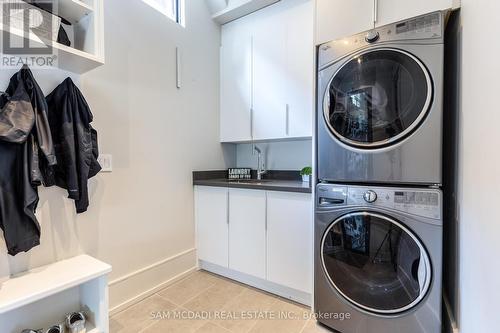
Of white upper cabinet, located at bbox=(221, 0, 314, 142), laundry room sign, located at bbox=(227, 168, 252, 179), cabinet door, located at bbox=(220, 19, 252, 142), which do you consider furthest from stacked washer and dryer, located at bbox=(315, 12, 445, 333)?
laundry room sign, located at bbox=(227, 168, 252, 179)

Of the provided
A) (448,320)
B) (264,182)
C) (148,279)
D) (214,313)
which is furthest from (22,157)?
(448,320)

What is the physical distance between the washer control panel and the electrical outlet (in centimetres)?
156

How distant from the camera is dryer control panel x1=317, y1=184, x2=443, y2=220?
1.14m

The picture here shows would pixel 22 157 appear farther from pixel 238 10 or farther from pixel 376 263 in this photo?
pixel 238 10

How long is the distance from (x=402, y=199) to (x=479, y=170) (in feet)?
1.17

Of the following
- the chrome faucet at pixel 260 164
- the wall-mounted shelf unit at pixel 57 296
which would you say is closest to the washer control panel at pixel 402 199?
→ the chrome faucet at pixel 260 164

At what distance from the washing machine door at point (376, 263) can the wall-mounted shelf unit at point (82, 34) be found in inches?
65.4

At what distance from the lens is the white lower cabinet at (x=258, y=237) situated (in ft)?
5.64

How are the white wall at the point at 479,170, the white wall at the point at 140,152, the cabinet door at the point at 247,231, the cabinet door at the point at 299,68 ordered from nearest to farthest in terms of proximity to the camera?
the white wall at the point at 479,170, the white wall at the point at 140,152, the cabinet door at the point at 247,231, the cabinet door at the point at 299,68

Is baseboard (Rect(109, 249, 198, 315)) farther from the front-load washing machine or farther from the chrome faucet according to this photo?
the front-load washing machine

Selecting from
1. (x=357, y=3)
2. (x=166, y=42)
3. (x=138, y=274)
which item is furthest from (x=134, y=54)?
(x=138, y=274)

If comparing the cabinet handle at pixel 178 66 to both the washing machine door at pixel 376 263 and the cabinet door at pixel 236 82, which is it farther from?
the washing machine door at pixel 376 263

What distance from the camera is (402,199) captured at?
120cm

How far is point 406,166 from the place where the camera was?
1.19 meters
